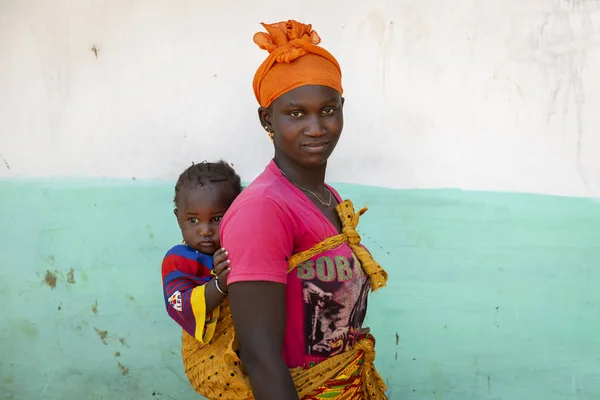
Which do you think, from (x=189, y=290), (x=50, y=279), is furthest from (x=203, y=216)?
(x=50, y=279)

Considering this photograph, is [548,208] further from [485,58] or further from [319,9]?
[319,9]

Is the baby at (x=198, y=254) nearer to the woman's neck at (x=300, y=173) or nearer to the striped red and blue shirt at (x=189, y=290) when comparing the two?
the striped red and blue shirt at (x=189, y=290)

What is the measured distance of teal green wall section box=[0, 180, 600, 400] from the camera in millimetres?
3086

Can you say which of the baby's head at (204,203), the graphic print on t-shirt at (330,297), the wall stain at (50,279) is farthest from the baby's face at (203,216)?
the wall stain at (50,279)

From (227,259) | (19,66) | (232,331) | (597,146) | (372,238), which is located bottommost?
(232,331)

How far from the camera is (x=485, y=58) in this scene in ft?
10.2

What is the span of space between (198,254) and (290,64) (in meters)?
0.75

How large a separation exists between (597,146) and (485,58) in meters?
0.67

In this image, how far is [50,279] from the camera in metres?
3.22

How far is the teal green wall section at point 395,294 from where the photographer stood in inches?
121

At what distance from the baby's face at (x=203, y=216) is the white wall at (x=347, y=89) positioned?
0.88 meters

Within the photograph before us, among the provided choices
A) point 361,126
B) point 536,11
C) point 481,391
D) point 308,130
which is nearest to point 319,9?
point 361,126

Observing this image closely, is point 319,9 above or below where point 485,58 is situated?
above

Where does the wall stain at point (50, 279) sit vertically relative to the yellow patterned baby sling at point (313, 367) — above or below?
above
